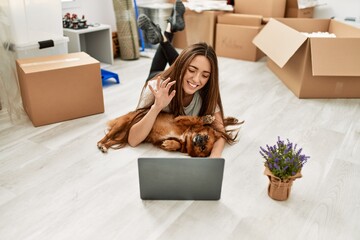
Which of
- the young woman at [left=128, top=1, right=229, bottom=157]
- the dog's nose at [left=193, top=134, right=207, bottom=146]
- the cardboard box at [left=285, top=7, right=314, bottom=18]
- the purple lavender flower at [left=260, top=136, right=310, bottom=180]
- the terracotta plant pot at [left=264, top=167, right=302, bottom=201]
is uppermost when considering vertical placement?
the cardboard box at [left=285, top=7, right=314, bottom=18]

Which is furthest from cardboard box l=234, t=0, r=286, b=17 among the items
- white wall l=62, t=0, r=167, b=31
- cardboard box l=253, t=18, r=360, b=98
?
white wall l=62, t=0, r=167, b=31

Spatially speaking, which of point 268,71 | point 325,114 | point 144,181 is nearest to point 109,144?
point 144,181

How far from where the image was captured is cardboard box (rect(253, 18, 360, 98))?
2.28 meters

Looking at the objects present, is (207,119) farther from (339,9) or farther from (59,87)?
(339,9)

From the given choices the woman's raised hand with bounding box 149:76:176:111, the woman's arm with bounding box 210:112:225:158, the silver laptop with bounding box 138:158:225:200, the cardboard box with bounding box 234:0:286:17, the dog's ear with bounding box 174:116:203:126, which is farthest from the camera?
the cardboard box with bounding box 234:0:286:17

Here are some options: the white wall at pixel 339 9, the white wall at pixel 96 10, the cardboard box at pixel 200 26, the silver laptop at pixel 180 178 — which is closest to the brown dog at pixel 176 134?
the silver laptop at pixel 180 178

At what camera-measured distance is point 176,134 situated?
1.73 m

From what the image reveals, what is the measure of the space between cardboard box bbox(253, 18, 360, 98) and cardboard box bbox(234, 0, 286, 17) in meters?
0.74

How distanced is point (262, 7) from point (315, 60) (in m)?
1.49

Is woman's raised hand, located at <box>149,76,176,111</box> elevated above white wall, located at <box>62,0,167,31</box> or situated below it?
below

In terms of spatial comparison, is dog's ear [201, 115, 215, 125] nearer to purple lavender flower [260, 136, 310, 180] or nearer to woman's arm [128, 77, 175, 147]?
woman's arm [128, 77, 175, 147]

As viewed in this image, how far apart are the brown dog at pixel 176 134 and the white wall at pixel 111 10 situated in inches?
68.3

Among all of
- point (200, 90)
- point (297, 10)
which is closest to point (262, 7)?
point (297, 10)

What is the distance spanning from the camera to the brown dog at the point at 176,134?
1.65m
